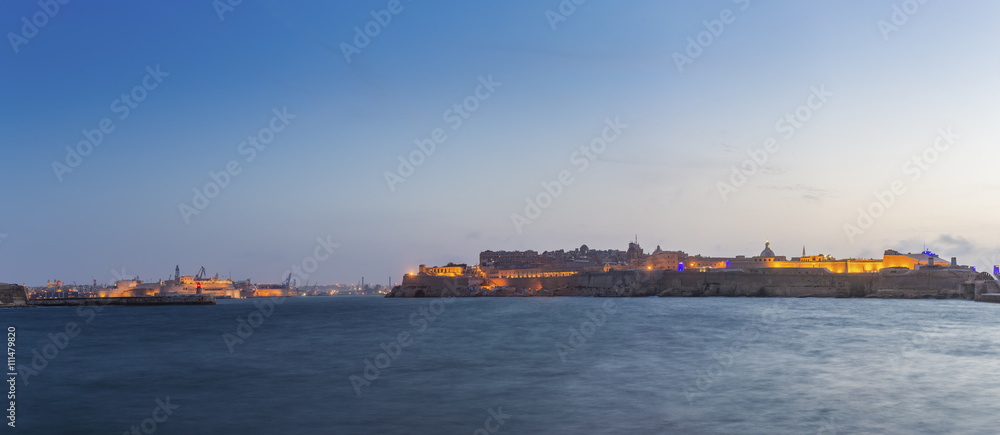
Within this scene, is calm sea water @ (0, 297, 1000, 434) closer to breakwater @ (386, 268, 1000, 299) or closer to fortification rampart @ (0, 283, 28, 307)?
breakwater @ (386, 268, 1000, 299)

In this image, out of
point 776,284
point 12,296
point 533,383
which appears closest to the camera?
point 533,383

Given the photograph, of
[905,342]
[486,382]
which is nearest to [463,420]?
[486,382]

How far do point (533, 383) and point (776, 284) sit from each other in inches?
3749

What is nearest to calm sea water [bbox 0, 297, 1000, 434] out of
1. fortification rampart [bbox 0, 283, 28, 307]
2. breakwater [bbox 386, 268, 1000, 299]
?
breakwater [bbox 386, 268, 1000, 299]

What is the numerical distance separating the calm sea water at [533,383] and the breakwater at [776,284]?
63.1 meters

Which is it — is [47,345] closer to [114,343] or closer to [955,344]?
[114,343]

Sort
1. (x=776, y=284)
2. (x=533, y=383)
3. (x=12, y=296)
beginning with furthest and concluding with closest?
(x=776, y=284), (x=12, y=296), (x=533, y=383)

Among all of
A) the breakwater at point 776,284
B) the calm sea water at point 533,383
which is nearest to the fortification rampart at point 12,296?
the calm sea water at point 533,383

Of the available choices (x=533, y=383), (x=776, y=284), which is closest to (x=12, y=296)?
(x=533, y=383)

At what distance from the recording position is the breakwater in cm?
9069

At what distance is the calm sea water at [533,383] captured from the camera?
584 inches

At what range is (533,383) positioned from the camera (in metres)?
20.5

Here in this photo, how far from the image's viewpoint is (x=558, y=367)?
2402cm

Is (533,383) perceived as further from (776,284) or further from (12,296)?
(12,296)
